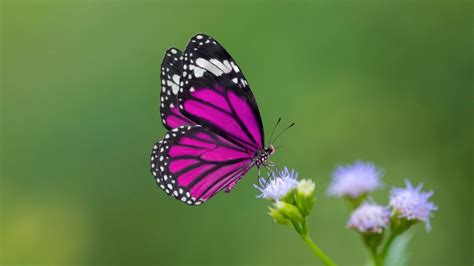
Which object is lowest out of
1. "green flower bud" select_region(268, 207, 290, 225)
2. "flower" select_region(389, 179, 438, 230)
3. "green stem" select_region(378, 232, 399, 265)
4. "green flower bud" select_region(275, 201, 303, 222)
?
"green flower bud" select_region(268, 207, 290, 225)

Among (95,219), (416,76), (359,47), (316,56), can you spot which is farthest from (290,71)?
(95,219)

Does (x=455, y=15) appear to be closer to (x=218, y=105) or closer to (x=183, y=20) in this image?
(x=183, y=20)

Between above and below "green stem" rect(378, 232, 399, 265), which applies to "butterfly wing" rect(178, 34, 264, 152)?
above

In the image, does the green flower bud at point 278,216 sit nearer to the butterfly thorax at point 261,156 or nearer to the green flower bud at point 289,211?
the green flower bud at point 289,211

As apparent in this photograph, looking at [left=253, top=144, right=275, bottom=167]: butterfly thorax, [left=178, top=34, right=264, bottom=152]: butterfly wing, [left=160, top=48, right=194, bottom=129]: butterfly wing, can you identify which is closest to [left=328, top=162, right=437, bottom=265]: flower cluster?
[left=253, top=144, right=275, bottom=167]: butterfly thorax

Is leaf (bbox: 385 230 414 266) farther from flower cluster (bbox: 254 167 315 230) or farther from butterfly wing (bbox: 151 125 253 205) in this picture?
butterfly wing (bbox: 151 125 253 205)

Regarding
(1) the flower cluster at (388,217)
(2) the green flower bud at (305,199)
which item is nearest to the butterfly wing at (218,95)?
(2) the green flower bud at (305,199)

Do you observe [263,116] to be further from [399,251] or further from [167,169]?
[399,251]
